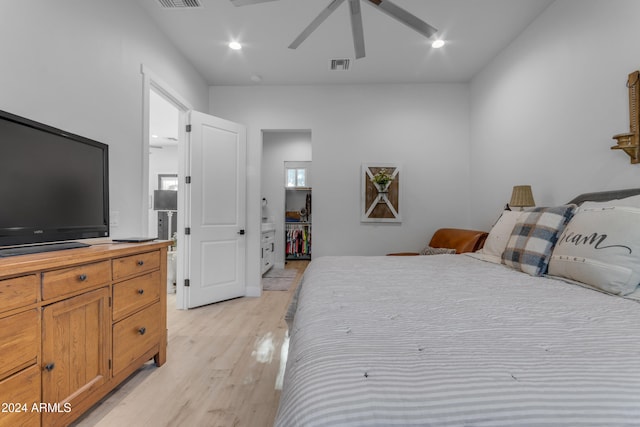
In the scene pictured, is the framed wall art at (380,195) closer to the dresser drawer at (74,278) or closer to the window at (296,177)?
the window at (296,177)

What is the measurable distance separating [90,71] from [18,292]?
5.10ft

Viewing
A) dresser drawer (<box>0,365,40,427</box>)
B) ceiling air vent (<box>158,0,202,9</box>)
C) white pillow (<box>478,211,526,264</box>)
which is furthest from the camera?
ceiling air vent (<box>158,0,202,9</box>)

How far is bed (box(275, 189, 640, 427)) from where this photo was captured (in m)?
0.54

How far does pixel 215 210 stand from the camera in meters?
3.50

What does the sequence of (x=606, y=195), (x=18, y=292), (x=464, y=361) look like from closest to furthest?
1. (x=464, y=361)
2. (x=18, y=292)
3. (x=606, y=195)

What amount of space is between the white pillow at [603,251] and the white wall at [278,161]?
5035mm

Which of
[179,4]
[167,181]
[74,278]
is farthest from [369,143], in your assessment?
[167,181]

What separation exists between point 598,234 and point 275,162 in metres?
5.43

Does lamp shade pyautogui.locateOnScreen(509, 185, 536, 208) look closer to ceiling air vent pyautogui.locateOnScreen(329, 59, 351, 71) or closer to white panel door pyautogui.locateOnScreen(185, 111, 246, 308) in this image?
ceiling air vent pyautogui.locateOnScreen(329, 59, 351, 71)

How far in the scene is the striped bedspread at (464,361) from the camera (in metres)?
0.54

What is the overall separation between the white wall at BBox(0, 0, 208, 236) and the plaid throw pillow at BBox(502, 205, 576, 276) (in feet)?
8.81

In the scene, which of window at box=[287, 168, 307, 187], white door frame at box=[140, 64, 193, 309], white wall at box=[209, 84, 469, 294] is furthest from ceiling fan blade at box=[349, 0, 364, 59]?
window at box=[287, 168, 307, 187]

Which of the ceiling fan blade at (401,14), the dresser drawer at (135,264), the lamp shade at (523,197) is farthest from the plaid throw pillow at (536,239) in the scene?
the dresser drawer at (135,264)

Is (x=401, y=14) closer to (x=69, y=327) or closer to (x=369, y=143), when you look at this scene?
(x=369, y=143)
